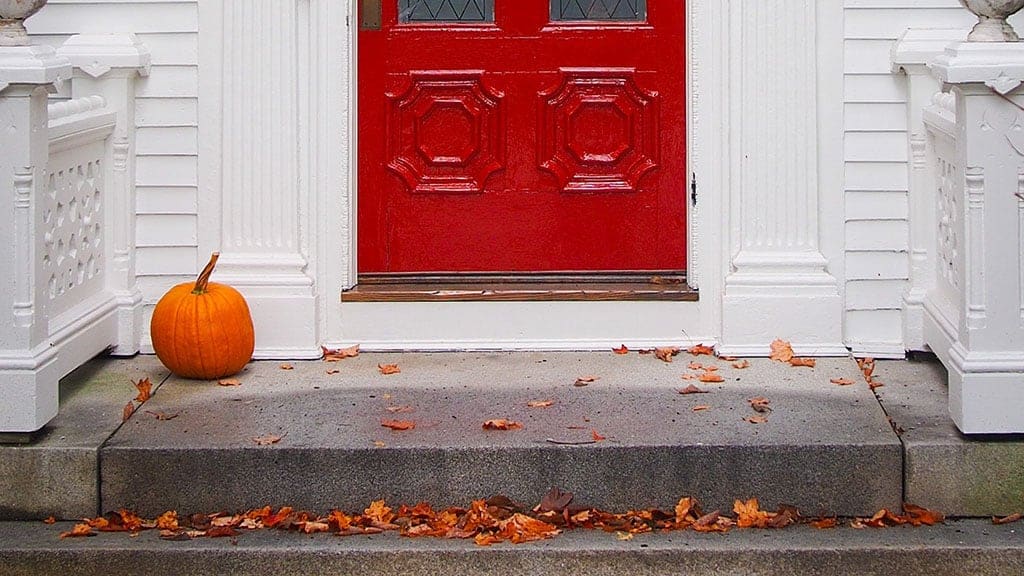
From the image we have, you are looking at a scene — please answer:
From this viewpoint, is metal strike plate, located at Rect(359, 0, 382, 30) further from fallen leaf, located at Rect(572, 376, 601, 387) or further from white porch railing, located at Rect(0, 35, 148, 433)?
fallen leaf, located at Rect(572, 376, 601, 387)

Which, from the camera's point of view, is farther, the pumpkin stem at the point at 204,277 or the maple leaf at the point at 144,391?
the pumpkin stem at the point at 204,277

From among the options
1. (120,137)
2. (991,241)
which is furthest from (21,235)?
(991,241)

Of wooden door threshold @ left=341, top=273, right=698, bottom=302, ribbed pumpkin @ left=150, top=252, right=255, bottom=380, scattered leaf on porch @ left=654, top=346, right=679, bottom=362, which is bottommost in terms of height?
scattered leaf on porch @ left=654, top=346, right=679, bottom=362

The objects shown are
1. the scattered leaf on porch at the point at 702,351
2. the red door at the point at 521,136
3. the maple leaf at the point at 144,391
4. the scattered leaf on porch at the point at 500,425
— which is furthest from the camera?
the red door at the point at 521,136

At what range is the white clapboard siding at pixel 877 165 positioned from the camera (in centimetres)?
614

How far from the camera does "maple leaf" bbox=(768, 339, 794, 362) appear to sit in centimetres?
616

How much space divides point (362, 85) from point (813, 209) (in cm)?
199

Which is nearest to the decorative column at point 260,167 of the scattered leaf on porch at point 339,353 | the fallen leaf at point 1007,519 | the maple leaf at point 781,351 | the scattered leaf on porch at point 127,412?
the scattered leaf on porch at point 339,353

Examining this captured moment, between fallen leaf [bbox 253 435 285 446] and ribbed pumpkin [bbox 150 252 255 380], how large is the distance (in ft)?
2.62

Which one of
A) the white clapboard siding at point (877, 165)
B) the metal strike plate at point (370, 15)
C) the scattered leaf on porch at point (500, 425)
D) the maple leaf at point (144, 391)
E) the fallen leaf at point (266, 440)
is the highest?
the metal strike plate at point (370, 15)

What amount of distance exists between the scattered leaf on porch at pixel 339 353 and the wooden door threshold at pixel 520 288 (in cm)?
21

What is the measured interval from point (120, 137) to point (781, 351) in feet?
9.51

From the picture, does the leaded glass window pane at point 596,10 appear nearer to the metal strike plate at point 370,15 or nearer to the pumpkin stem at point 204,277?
the metal strike plate at point 370,15

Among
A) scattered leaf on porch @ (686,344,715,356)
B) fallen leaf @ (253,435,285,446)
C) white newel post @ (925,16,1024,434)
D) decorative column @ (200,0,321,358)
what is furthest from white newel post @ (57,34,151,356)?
white newel post @ (925,16,1024,434)
